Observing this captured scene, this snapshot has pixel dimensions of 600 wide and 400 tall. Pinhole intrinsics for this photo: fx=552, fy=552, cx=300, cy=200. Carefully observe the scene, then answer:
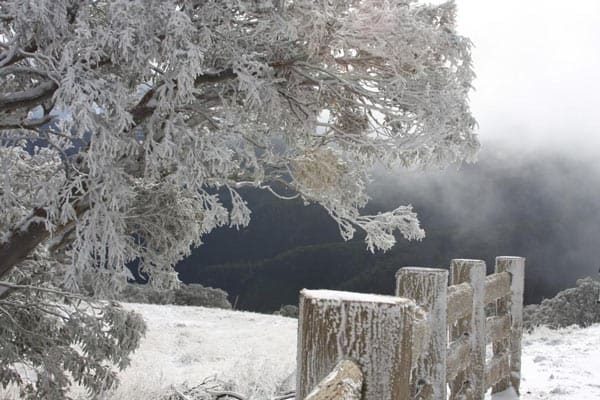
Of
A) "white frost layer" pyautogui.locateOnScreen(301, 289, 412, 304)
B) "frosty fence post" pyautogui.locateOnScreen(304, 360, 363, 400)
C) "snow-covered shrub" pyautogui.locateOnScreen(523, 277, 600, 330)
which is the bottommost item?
"snow-covered shrub" pyautogui.locateOnScreen(523, 277, 600, 330)

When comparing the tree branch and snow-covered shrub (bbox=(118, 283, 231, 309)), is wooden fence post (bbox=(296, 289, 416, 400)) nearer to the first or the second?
the tree branch

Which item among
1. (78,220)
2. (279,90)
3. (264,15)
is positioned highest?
(264,15)

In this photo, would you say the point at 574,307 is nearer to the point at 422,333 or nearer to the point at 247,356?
the point at 247,356

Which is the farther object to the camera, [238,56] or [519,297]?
[238,56]

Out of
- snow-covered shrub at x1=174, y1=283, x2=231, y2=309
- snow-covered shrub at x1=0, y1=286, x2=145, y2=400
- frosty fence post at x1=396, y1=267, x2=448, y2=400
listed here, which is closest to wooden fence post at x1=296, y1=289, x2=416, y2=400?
frosty fence post at x1=396, y1=267, x2=448, y2=400

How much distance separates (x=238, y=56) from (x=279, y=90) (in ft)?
3.49

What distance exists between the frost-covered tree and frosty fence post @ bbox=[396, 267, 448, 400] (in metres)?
4.16

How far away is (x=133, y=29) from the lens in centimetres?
662

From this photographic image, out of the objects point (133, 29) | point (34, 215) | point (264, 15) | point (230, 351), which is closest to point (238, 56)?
point (264, 15)

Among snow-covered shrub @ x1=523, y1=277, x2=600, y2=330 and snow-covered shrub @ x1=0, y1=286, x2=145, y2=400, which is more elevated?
snow-covered shrub @ x1=0, y1=286, x2=145, y2=400

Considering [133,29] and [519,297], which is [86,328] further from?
[519,297]

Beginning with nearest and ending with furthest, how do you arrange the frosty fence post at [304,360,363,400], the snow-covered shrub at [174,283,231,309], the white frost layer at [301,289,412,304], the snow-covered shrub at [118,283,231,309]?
the frosty fence post at [304,360,363,400], the white frost layer at [301,289,412,304], the snow-covered shrub at [118,283,231,309], the snow-covered shrub at [174,283,231,309]

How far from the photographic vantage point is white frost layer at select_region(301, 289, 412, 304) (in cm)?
156

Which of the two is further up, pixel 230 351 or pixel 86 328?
pixel 86 328
